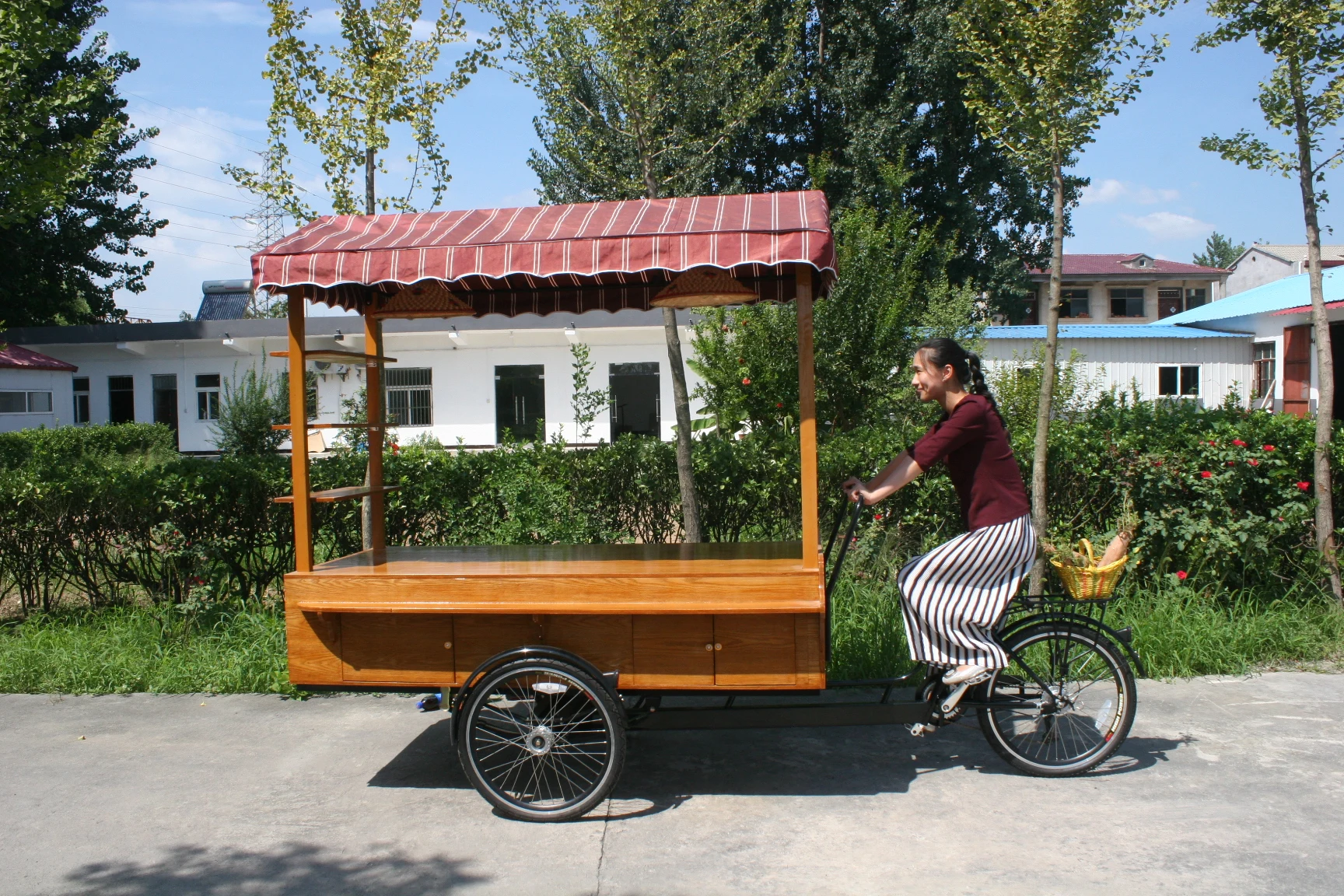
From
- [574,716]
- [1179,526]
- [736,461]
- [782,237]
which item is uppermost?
[782,237]

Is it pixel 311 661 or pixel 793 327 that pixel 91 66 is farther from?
pixel 311 661

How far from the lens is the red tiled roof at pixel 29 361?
79.8ft

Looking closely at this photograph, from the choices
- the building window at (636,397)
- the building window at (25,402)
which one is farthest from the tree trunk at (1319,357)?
the building window at (25,402)

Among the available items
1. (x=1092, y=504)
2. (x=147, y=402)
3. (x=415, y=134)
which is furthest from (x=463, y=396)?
(x=1092, y=504)

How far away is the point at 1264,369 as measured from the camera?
21531 mm

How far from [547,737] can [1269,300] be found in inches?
479

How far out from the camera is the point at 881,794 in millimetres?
4270

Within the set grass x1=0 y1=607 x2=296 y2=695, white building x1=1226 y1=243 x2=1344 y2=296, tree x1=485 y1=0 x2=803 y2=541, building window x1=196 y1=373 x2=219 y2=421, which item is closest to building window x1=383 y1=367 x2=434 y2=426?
building window x1=196 y1=373 x2=219 y2=421

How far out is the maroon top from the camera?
4160mm

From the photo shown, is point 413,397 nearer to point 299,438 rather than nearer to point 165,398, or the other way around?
point 165,398

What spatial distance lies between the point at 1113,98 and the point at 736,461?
3435mm

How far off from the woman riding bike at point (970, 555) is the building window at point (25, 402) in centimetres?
2733

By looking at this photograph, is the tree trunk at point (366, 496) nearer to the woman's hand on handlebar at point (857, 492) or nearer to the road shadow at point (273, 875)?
the road shadow at point (273, 875)

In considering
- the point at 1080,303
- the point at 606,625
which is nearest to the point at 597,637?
the point at 606,625
